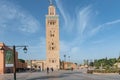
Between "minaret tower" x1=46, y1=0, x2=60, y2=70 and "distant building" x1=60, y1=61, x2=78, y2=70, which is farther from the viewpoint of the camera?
"distant building" x1=60, y1=61, x2=78, y2=70

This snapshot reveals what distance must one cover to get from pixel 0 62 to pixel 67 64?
83701 mm

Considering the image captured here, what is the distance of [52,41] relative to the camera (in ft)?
404

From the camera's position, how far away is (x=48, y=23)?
126375 millimetres

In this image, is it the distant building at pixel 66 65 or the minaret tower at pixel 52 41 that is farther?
the distant building at pixel 66 65

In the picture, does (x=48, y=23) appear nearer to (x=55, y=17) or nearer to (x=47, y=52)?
(x=55, y=17)

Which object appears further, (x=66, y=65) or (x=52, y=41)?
(x=66, y=65)

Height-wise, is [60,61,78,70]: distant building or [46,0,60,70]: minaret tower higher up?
[46,0,60,70]: minaret tower

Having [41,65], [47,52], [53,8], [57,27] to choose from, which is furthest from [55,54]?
[41,65]

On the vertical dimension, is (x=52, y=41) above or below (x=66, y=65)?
above

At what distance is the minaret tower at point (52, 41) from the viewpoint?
4779 inches

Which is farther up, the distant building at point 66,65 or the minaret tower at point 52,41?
the minaret tower at point 52,41

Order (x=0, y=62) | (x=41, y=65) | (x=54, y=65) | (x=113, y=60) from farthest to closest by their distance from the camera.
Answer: (x=41, y=65)
(x=113, y=60)
(x=54, y=65)
(x=0, y=62)

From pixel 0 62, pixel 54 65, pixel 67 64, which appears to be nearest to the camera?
pixel 0 62

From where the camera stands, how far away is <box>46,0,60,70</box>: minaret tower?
398ft
